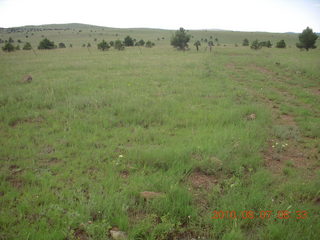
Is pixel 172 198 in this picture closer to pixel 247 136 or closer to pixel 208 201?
pixel 208 201

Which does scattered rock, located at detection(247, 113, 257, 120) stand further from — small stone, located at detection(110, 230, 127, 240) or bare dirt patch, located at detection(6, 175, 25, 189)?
bare dirt patch, located at detection(6, 175, 25, 189)

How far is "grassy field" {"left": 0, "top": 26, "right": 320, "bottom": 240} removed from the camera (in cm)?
290

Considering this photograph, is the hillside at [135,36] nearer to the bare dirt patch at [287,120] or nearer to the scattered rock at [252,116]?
the bare dirt patch at [287,120]

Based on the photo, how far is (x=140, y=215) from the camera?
3129mm

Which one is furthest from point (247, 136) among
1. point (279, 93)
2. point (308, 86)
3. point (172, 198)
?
point (308, 86)

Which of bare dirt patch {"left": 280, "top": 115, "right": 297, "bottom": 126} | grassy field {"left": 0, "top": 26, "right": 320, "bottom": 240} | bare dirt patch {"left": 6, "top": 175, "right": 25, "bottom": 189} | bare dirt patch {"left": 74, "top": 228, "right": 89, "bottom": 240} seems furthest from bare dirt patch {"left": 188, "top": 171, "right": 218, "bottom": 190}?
bare dirt patch {"left": 280, "top": 115, "right": 297, "bottom": 126}

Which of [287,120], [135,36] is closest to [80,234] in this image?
[287,120]

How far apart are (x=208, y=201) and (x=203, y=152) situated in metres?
1.50

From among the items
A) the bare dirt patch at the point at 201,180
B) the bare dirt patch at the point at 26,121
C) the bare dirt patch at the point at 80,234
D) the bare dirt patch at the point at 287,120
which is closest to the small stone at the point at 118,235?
the bare dirt patch at the point at 80,234

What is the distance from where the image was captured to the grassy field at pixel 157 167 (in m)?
2.90

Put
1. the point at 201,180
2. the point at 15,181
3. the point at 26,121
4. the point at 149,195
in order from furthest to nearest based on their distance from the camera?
the point at 26,121
the point at 201,180
the point at 15,181
the point at 149,195

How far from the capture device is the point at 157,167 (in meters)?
4.29
